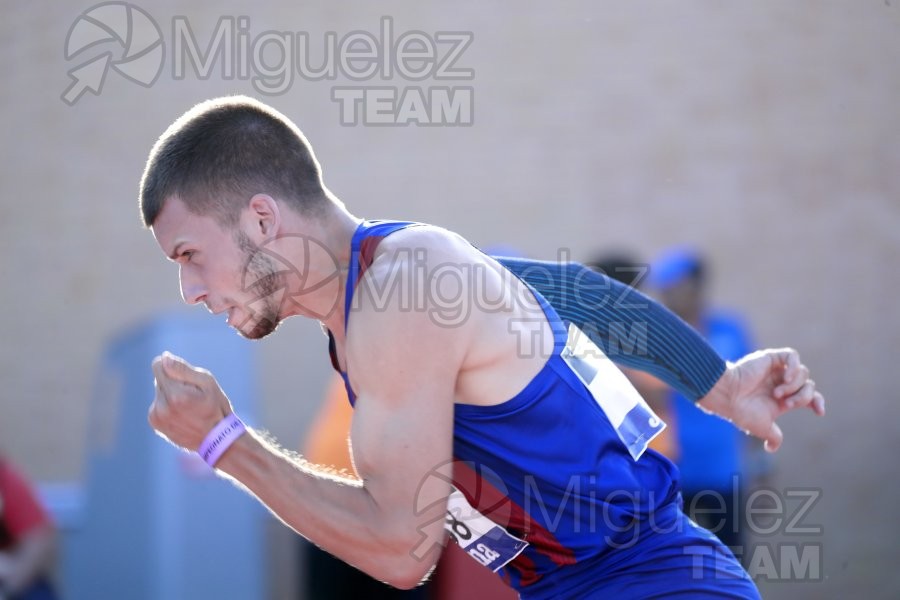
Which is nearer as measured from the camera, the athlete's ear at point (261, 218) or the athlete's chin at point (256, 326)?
the athlete's ear at point (261, 218)

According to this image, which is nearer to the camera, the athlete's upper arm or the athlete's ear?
the athlete's upper arm

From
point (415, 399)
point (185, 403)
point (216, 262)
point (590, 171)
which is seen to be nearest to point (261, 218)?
point (216, 262)

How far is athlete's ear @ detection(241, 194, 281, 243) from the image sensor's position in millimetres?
2422

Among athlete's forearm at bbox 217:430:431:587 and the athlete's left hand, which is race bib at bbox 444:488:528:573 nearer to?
athlete's forearm at bbox 217:430:431:587

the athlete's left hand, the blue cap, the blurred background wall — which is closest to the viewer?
the athlete's left hand

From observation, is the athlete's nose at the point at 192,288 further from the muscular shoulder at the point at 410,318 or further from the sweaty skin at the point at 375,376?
the muscular shoulder at the point at 410,318

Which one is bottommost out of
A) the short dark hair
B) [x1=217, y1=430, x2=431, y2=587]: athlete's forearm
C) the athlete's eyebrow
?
[x1=217, y1=430, x2=431, y2=587]: athlete's forearm

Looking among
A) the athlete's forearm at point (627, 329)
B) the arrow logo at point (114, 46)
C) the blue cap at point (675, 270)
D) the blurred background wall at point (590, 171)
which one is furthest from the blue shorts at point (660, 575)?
the arrow logo at point (114, 46)

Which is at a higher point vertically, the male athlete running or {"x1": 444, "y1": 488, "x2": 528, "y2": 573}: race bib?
the male athlete running

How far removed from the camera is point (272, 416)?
290 inches

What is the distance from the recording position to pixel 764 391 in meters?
2.86

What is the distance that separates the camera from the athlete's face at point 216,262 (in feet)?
7.96

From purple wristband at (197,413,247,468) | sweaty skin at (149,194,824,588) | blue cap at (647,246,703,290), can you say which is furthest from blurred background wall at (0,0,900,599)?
purple wristband at (197,413,247,468)

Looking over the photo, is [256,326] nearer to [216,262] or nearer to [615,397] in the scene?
[216,262]
